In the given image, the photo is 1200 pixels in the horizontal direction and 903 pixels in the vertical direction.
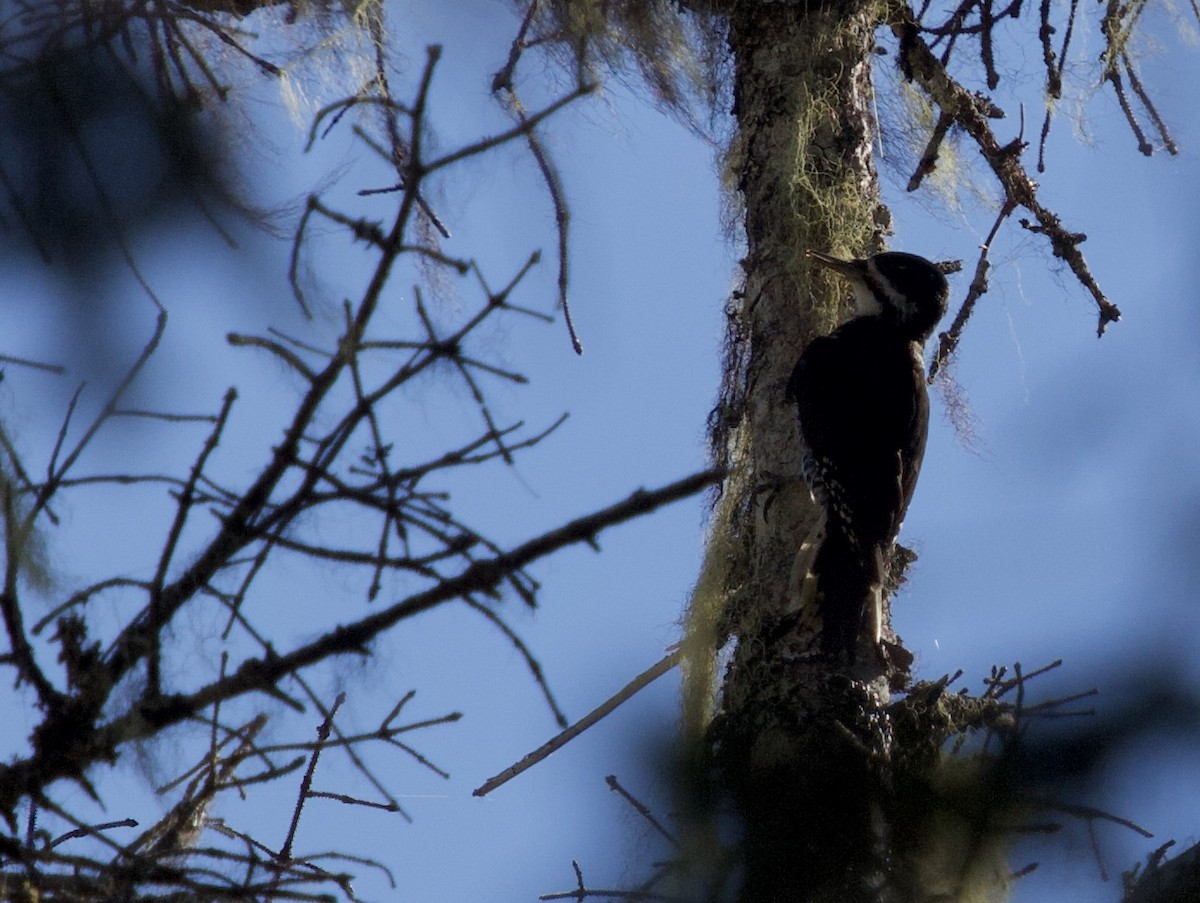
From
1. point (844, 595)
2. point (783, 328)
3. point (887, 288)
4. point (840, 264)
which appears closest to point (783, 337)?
point (783, 328)

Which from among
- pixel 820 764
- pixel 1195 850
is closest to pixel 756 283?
pixel 820 764

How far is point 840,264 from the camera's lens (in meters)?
3.71

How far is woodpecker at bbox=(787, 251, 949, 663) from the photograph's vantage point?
338 centimetres

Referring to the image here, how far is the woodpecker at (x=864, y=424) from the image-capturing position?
3379 millimetres

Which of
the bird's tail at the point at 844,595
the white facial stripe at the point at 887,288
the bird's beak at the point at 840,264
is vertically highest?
the white facial stripe at the point at 887,288

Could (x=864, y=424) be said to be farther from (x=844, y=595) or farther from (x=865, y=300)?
(x=844, y=595)

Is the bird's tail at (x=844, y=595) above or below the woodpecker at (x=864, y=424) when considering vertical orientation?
below

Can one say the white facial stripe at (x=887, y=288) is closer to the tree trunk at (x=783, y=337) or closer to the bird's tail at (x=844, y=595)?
the tree trunk at (x=783, y=337)

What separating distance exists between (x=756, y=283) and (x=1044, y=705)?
1.84m

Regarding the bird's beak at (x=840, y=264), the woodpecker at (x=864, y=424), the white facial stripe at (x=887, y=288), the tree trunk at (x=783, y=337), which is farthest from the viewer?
the white facial stripe at (x=887, y=288)

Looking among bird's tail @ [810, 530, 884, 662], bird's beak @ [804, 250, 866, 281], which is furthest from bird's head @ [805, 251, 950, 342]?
bird's tail @ [810, 530, 884, 662]

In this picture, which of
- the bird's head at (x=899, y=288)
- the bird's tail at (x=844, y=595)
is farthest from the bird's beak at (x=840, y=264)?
the bird's tail at (x=844, y=595)

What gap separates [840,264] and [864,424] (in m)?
0.50

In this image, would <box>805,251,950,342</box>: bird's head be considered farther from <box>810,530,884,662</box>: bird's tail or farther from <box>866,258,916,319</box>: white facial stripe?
<box>810,530,884,662</box>: bird's tail
